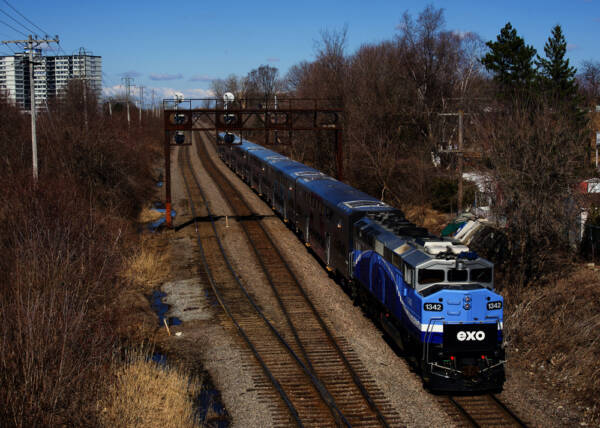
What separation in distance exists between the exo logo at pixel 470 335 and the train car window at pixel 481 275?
1.14 meters

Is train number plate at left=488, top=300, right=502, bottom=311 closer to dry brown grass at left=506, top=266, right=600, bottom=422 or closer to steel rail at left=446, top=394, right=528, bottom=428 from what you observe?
steel rail at left=446, top=394, right=528, bottom=428

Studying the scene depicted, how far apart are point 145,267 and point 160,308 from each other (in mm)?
4324

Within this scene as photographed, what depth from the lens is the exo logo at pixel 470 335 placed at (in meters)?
12.8

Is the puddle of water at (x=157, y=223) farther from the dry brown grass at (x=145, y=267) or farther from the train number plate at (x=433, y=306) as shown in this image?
the train number plate at (x=433, y=306)

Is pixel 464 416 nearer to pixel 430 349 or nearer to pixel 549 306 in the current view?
pixel 430 349

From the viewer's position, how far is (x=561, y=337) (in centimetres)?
1536

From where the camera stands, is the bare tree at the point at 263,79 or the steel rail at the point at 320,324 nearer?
the steel rail at the point at 320,324

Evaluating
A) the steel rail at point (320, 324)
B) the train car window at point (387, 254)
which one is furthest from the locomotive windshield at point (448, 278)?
the steel rail at point (320, 324)

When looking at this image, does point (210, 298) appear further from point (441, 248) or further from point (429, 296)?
point (429, 296)

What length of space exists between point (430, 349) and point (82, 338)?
25.0ft

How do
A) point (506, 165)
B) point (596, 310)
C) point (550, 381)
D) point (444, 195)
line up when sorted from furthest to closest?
point (444, 195) → point (506, 165) → point (596, 310) → point (550, 381)

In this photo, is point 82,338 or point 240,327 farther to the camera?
point 240,327

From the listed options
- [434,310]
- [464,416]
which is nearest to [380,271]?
[434,310]

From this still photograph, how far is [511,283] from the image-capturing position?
19.9 m
